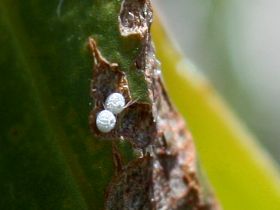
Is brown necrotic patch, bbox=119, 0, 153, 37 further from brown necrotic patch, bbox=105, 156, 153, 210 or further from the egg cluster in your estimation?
brown necrotic patch, bbox=105, 156, 153, 210

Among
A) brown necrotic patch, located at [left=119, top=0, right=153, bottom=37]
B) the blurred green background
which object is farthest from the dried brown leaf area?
the blurred green background

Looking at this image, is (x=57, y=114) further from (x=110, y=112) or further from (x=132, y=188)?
(x=132, y=188)

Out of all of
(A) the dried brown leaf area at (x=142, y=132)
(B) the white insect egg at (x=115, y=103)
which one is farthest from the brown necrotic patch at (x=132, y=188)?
(B) the white insect egg at (x=115, y=103)

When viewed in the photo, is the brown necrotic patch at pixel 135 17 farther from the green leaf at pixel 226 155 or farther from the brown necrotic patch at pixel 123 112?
the green leaf at pixel 226 155

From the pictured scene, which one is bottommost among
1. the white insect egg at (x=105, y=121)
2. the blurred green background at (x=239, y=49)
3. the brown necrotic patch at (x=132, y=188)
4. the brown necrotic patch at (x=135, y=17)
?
the brown necrotic patch at (x=132, y=188)

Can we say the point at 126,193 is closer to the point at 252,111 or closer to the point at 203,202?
the point at 203,202

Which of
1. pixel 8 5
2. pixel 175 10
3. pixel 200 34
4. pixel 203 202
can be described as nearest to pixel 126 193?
pixel 203 202
